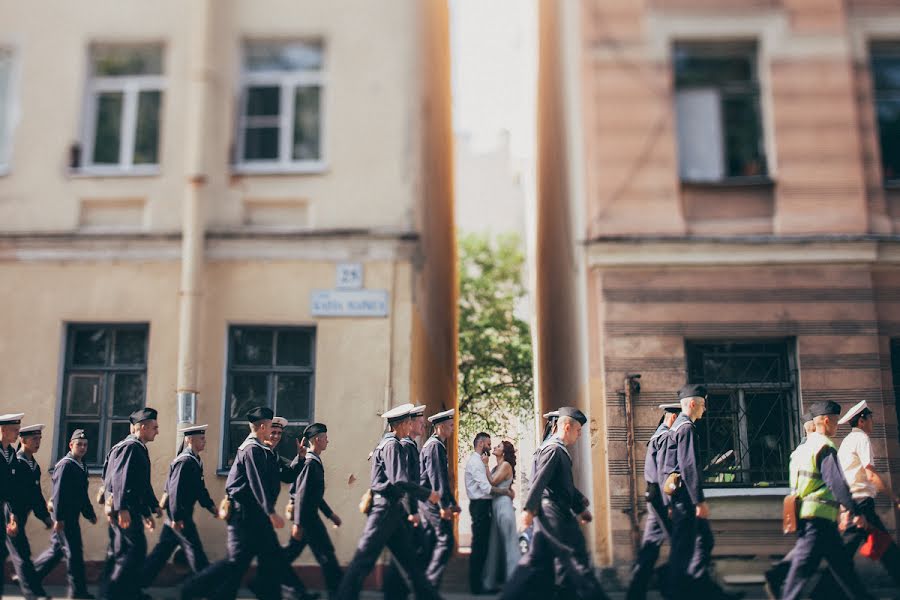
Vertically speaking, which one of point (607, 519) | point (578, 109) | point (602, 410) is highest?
point (578, 109)

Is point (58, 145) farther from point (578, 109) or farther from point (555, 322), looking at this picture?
point (555, 322)

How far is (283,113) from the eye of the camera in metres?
13.1

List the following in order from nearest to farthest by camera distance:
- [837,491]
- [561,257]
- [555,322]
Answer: [837,491] < [561,257] < [555,322]

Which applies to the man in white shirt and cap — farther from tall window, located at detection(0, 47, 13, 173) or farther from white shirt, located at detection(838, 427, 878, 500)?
tall window, located at detection(0, 47, 13, 173)

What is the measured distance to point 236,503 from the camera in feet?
30.1

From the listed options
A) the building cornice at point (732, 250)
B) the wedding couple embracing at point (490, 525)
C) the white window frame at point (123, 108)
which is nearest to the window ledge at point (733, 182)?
the building cornice at point (732, 250)

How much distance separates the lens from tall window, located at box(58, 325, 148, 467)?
40.4ft

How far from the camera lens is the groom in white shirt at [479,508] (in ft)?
36.9

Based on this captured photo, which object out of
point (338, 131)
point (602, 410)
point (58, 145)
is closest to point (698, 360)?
point (602, 410)

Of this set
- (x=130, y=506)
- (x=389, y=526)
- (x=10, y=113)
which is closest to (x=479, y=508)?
(x=389, y=526)

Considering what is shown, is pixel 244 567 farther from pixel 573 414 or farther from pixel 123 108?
pixel 123 108

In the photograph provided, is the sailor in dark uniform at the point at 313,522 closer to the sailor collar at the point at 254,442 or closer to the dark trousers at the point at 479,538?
the sailor collar at the point at 254,442

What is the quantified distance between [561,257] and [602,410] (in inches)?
176

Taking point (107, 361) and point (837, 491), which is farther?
point (107, 361)
